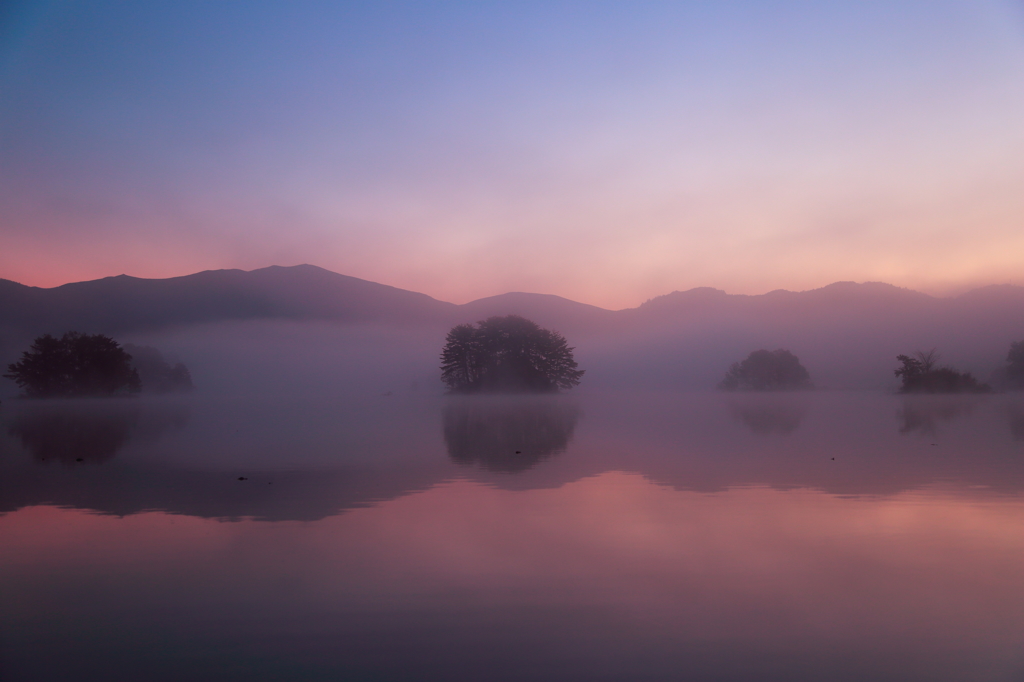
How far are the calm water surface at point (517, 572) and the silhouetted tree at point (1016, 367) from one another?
78.1 meters

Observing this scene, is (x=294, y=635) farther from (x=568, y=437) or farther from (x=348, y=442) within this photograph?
(x=568, y=437)

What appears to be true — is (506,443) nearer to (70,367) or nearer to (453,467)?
(453,467)

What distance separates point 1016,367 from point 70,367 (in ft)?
360

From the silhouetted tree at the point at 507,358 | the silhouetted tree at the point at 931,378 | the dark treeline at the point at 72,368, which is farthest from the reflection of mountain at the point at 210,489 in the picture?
the silhouetted tree at the point at 931,378

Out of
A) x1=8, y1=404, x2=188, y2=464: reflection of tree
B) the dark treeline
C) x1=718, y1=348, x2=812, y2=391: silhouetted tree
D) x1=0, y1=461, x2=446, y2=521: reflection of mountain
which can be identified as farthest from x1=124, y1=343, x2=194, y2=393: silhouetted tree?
x1=718, y1=348, x2=812, y2=391: silhouetted tree

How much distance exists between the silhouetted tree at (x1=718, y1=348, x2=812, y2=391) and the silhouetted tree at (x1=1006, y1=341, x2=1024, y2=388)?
24.8 m

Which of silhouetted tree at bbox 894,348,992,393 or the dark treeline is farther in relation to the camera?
silhouetted tree at bbox 894,348,992,393

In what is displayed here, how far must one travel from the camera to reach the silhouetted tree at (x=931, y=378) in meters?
→ 61.8

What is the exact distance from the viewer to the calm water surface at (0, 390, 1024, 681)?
13.5ft

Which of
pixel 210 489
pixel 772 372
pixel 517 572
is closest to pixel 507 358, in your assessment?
pixel 772 372

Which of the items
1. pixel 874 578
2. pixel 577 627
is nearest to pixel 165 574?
pixel 577 627

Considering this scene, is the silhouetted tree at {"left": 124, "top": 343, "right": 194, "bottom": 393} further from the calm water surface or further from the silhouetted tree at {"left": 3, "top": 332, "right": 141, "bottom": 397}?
the calm water surface

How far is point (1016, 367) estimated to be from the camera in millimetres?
70625

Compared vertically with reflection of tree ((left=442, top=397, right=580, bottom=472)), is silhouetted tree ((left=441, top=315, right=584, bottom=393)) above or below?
above
